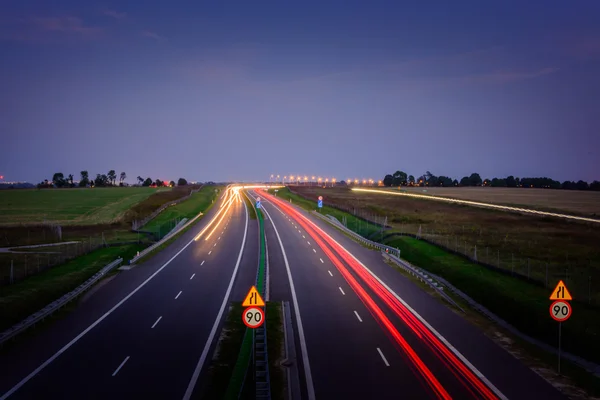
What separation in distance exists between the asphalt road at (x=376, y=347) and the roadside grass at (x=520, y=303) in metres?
3.50

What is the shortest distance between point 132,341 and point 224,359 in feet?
16.0

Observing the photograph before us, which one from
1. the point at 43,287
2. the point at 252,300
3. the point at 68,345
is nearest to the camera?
the point at 252,300

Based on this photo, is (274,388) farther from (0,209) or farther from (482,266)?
(0,209)

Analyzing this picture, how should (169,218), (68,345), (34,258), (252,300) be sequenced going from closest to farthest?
(252,300), (68,345), (34,258), (169,218)

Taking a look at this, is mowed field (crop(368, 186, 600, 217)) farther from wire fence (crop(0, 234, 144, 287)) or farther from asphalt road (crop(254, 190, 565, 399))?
wire fence (crop(0, 234, 144, 287))

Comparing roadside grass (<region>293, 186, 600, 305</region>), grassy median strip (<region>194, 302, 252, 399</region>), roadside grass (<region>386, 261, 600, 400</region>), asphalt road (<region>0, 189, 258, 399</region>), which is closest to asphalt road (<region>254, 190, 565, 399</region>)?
roadside grass (<region>386, 261, 600, 400</region>)

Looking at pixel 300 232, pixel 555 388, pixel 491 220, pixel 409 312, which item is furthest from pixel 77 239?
pixel 491 220

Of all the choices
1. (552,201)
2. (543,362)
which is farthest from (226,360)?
(552,201)

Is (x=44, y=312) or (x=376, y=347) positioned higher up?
(x=44, y=312)

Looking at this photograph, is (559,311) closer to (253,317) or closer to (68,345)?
(253,317)

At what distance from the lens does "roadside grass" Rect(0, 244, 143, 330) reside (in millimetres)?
24503

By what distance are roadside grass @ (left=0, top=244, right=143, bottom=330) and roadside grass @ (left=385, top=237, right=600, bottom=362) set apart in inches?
1055

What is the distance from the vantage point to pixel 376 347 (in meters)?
19.4

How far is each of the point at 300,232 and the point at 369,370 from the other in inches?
1715
